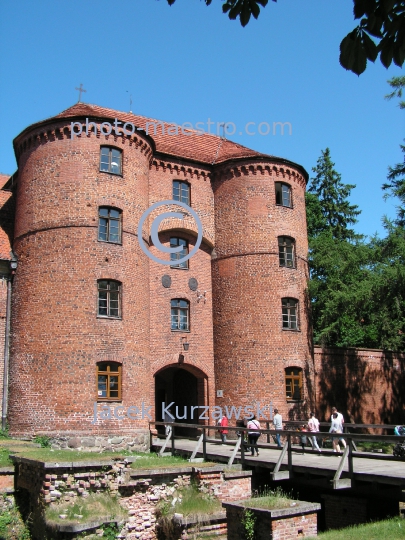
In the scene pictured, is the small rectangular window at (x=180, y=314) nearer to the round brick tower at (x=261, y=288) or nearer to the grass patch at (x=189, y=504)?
the round brick tower at (x=261, y=288)

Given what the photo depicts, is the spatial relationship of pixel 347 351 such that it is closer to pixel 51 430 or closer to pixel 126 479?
pixel 51 430

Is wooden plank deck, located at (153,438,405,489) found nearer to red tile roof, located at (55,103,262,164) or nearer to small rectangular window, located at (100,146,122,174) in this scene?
small rectangular window, located at (100,146,122,174)

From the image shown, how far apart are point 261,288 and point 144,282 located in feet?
15.9

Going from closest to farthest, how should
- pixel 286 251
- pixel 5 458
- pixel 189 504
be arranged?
pixel 189 504, pixel 5 458, pixel 286 251

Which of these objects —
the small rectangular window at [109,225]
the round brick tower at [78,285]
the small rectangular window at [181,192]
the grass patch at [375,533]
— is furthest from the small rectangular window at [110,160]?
the grass patch at [375,533]

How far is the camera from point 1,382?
64.5ft

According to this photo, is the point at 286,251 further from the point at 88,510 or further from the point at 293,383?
the point at 88,510

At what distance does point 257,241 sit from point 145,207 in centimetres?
478

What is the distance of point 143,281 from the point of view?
830 inches

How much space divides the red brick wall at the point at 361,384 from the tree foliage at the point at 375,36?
21.7 m

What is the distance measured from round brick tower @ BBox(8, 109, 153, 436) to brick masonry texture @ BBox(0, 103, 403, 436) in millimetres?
45

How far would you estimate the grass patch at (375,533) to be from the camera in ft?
28.8

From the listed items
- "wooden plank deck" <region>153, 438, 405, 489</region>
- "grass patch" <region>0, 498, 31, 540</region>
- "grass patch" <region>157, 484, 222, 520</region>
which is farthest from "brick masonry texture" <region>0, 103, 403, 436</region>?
"grass patch" <region>157, 484, 222, 520</region>

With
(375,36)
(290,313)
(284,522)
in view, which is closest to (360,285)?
(290,313)
